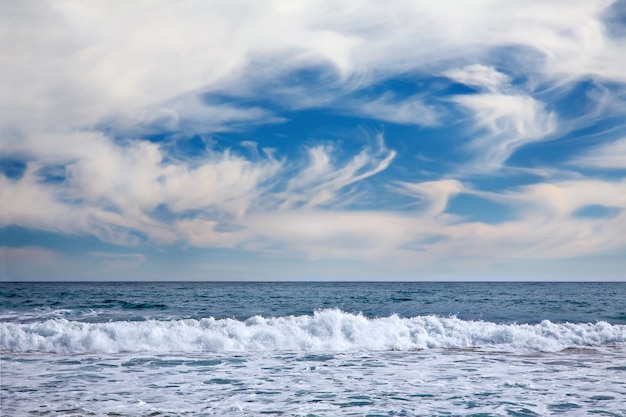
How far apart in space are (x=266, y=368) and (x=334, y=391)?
3.33m

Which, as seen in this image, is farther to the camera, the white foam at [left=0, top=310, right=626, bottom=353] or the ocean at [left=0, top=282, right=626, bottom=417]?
the white foam at [left=0, top=310, right=626, bottom=353]

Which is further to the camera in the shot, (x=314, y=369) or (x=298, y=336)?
(x=298, y=336)

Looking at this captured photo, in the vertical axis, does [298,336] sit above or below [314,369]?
above

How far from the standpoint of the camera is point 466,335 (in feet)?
62.6

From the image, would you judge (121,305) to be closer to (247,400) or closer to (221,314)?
(221,314)

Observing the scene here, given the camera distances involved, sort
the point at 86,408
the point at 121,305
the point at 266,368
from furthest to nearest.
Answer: the point at 121,305 < the point at 266,368 < the point at 86,408

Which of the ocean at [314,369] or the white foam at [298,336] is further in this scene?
the white foam at [298,336]

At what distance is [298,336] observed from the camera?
Result: 18312mm

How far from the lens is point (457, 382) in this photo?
1158cm

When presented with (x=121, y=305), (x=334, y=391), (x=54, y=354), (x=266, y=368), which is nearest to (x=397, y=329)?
(x=266, y=368)

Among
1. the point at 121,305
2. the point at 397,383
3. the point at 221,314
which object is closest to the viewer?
the point at 397,383

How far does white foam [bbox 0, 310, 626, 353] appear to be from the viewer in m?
17.2

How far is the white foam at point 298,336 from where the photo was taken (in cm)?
1722

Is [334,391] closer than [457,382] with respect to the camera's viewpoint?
Yes
